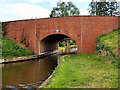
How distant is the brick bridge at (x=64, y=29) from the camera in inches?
688

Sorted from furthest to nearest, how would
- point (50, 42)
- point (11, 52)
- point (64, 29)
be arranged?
point (50, 42) < point (64, 29) < point (11, 52)

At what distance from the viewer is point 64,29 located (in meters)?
18.5

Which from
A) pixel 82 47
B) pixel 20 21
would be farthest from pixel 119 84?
pixel 20 21

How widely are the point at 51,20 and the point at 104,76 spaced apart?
1373cm

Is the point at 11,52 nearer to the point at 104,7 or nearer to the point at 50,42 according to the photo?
the point at 50,42

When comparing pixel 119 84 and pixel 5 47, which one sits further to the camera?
pixel 5 47

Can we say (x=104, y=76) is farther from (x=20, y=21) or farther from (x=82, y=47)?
(x=20, y=21)

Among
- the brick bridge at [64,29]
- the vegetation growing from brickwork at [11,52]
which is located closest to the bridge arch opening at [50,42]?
the brick bridge at [64,29]

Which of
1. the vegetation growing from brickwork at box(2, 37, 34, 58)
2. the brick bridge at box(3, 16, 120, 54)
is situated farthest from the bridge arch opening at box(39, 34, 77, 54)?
the vegetation growing from brickwork at box(2, 37, 34, 58)

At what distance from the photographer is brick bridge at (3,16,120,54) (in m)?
17.5

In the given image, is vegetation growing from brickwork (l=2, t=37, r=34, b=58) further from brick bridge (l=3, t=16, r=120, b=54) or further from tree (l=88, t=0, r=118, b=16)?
tree (l=88, t=0, r=118, b=16)

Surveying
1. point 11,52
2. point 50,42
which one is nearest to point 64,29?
point 11,52

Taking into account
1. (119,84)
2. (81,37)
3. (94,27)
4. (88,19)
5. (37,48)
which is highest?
(88,19)

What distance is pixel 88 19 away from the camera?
57.9ft
